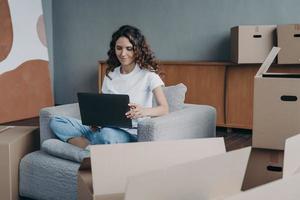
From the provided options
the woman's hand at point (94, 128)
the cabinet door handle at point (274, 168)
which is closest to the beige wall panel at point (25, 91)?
the woman's hand at point (94, 128)

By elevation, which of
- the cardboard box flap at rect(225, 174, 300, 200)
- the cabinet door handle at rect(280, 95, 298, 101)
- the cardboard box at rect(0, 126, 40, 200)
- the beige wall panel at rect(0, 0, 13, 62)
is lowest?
the cardboard box at rect(0, 126, 40, 200)

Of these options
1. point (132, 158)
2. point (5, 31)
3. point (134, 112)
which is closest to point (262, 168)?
point (132, 158)

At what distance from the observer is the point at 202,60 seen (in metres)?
4.62

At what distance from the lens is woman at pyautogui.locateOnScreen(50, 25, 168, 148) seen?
2.13 meters

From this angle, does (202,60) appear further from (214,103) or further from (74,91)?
(74,91)

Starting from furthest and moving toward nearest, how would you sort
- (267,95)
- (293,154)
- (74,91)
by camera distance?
(74,91) < (267,95) < (293,154)

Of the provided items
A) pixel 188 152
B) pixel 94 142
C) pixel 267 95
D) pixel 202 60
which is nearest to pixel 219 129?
pixel 202 60

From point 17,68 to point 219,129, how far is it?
243 cm

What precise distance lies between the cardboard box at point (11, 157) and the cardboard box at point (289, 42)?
2.57 meters

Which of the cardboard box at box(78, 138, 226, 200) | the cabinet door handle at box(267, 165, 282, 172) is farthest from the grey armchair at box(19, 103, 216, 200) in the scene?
the cardboard box at box(78, 138, 226, 200)

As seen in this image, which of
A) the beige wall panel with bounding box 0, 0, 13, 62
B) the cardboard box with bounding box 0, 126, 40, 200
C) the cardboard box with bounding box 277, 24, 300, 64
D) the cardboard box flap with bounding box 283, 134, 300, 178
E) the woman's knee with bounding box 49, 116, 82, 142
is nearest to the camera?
the cardboard box flap with bounding box 283, 134, 300, 178

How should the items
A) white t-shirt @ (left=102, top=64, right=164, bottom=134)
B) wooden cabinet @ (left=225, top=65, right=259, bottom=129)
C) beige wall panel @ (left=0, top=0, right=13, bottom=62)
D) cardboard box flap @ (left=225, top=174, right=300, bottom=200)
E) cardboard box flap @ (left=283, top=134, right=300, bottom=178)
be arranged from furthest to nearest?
beige wall panel @ (left=0, top=0, right=13, bottom=62) → wooden cabinet @ (left=225, top=65, right=259, bottom=129) → white t-shirt @ (left=102, top=64, right=164, bottom=134) → cardboard box flap @ (left=283, top=134, right=300, bottom=178) → cardboard box flap @ (left=225, top=174, right=300, bottom=200)

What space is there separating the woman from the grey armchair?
2.9 inches

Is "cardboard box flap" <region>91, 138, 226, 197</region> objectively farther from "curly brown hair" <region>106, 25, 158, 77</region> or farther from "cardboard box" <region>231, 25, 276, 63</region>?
"cardboard box" <region>231, 25, 276, 63</region>
